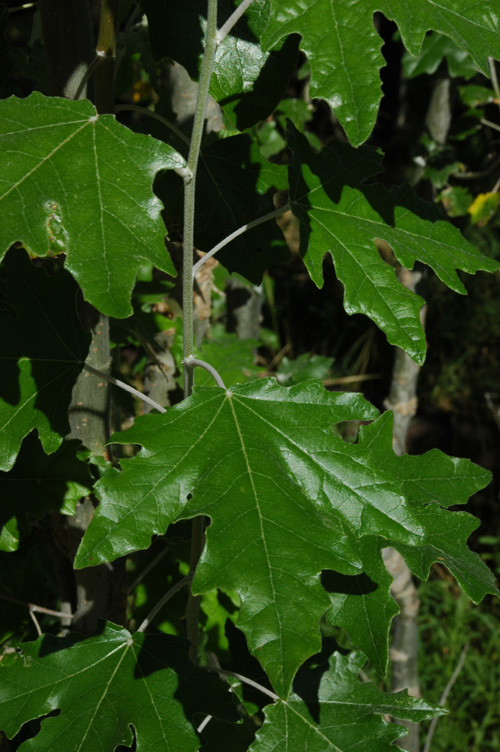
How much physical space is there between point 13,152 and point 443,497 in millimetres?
844

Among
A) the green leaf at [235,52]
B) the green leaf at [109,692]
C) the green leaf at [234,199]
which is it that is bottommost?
the green leaf at [109,692]

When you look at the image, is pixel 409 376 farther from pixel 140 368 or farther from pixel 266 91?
pixel 266 91

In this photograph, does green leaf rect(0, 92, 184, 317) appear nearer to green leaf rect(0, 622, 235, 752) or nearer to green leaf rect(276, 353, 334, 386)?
green leaf rect(0, 622, 235, 752)

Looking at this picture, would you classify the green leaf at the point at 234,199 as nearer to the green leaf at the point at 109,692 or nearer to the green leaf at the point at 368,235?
the green leaf at the point at 368,235

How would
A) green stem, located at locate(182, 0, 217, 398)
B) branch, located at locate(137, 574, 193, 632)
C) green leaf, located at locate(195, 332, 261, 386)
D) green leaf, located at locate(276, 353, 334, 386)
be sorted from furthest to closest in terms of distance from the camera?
green leaf, located at locate(276, 353, 334, 386) < green leaf, located at locate(195, 332, 261, 386) < branch, located at locate(137, 574, 193, 632) < green stem, located at locate(182, 0, 217, 398)

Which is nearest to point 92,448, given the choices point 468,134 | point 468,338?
point 468,134

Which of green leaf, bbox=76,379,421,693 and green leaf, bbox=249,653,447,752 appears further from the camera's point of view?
green leaf, bbox=249,653,447,752

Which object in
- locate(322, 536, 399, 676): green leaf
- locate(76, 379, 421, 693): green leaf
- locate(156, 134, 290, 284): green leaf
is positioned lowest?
locate(322, 536, 399, 676): green leaf

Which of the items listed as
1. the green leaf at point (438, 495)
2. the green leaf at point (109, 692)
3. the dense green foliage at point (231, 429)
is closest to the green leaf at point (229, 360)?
the dense green foliage at point (231, 429)

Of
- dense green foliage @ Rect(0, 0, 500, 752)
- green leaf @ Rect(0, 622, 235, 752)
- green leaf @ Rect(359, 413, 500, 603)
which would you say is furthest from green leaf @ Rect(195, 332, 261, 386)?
green leaf @ Rect(0, 622, 235, 752)

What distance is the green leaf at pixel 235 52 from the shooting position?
117 cm

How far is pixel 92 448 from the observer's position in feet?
4.68

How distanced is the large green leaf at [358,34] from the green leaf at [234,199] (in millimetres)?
452

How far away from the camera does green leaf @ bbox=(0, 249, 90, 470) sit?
1122mm
